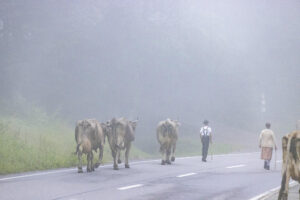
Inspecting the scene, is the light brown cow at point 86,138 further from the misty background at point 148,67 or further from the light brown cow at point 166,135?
the misty background at point 148,67

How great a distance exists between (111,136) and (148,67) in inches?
1788

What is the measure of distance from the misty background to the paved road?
2343 cm

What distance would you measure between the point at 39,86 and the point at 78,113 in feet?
14.6

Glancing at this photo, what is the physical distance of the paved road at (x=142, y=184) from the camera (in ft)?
46.5

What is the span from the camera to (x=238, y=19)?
96875 mm

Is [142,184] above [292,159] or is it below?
below

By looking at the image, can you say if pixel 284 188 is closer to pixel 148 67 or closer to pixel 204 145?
pixel 204 145

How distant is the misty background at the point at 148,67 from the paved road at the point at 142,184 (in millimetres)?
23433

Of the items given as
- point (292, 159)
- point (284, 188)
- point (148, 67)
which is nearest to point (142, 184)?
point (292, 159)

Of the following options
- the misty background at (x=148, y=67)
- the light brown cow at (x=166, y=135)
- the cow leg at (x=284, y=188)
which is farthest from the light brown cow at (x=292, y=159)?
the misty background at (x=148, y=67)

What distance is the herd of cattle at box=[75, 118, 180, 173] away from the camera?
20578mm

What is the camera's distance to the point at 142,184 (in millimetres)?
16656

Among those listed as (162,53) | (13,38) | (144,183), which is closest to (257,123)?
(162,53)

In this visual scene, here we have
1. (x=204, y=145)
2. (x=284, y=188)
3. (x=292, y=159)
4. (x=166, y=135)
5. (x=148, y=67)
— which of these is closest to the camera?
(x=284, y=188)
